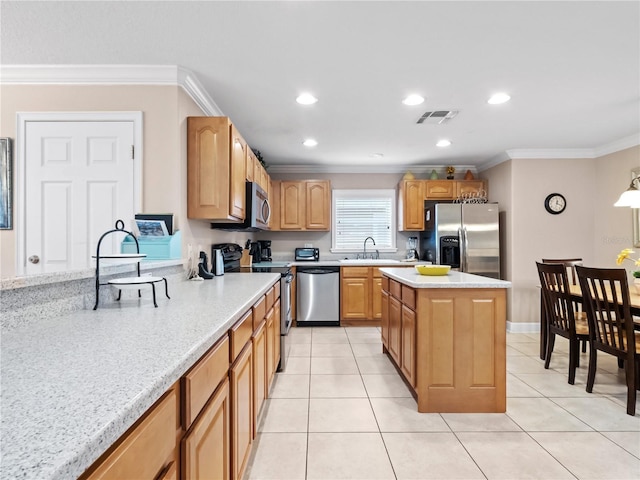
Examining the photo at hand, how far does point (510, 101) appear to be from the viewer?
2.98 metres

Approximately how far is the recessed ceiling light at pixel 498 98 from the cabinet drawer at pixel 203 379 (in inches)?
114

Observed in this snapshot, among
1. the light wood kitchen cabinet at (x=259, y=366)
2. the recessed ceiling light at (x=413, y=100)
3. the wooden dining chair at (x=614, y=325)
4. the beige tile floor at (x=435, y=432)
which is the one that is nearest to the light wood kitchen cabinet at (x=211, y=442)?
the light wood kitchen cabinet at (x=259, y=366)

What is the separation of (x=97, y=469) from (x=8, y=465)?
128 millimetres

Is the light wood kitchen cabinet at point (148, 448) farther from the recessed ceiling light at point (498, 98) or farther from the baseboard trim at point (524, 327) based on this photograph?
the baseboard trim at point (524, 327)

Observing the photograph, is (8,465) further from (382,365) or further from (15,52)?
(382,365)

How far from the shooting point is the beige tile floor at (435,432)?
1765 mm

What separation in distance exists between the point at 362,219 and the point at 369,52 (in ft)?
11.6

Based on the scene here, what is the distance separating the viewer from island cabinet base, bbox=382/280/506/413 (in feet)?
7.70

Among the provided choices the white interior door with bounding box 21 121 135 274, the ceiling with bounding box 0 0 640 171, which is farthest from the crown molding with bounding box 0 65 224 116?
the white interior door with bounding box 21 121 135 274

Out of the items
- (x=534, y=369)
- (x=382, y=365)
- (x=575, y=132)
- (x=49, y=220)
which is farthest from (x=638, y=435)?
(x=49, y=220)

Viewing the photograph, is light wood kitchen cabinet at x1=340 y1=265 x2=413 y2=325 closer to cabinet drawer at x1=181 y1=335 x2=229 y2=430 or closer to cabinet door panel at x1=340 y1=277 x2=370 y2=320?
cabinet door panel at x1=340 y1=277 x2=370 y2=320

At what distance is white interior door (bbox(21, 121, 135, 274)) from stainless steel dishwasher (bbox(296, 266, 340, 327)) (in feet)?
8.91

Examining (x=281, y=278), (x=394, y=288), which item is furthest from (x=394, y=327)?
(x=281, y=278)

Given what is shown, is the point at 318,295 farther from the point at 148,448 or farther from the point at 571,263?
the point at 148,448
